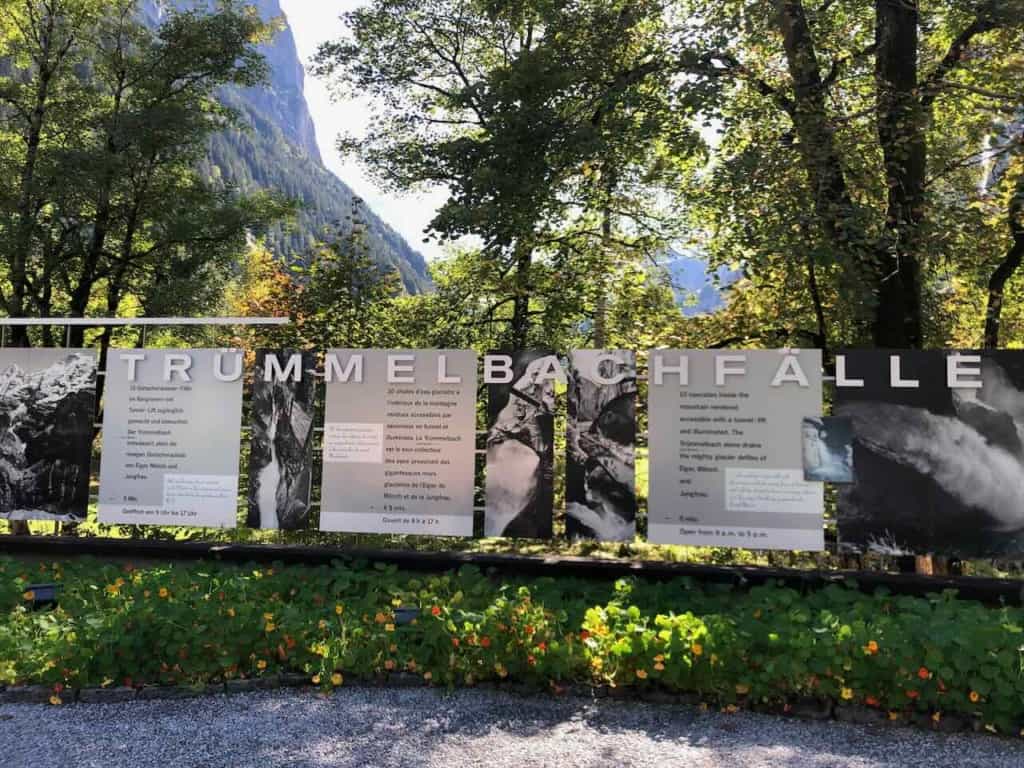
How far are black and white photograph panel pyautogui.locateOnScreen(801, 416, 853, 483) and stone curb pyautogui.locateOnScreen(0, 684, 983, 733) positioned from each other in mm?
2402

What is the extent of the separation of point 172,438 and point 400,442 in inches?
85.3

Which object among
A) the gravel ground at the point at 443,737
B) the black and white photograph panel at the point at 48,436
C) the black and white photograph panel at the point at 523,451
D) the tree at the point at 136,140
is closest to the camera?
the gravel ground at the point at 443,737

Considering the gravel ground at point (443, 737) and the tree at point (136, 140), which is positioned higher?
the tree at point (136, 140)

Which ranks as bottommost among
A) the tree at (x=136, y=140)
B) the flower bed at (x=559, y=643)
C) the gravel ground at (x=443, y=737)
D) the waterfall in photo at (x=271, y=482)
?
the gravel ground at (x=443, y=737)

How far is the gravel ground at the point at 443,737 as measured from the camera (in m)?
3.24

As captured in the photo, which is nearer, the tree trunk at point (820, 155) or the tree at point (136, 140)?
the tree trunk at point (820, 155)

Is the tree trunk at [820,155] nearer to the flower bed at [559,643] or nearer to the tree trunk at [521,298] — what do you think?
the flower bed at [559,643]

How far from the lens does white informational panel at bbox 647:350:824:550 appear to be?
5824 mm

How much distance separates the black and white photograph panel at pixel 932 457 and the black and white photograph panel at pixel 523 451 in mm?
2288

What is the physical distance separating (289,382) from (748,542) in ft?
13.6

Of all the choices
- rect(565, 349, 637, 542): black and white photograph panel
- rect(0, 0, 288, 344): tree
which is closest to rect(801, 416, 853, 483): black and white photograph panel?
rect(565, 349, 637, 542): black and white photograph panel

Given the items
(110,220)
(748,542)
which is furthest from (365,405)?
(110,220)

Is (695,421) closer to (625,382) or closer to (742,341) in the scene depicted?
(625,382)

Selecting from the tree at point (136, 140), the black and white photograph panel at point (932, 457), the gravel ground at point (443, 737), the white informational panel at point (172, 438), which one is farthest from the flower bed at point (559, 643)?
the tree at point (136, 140)
